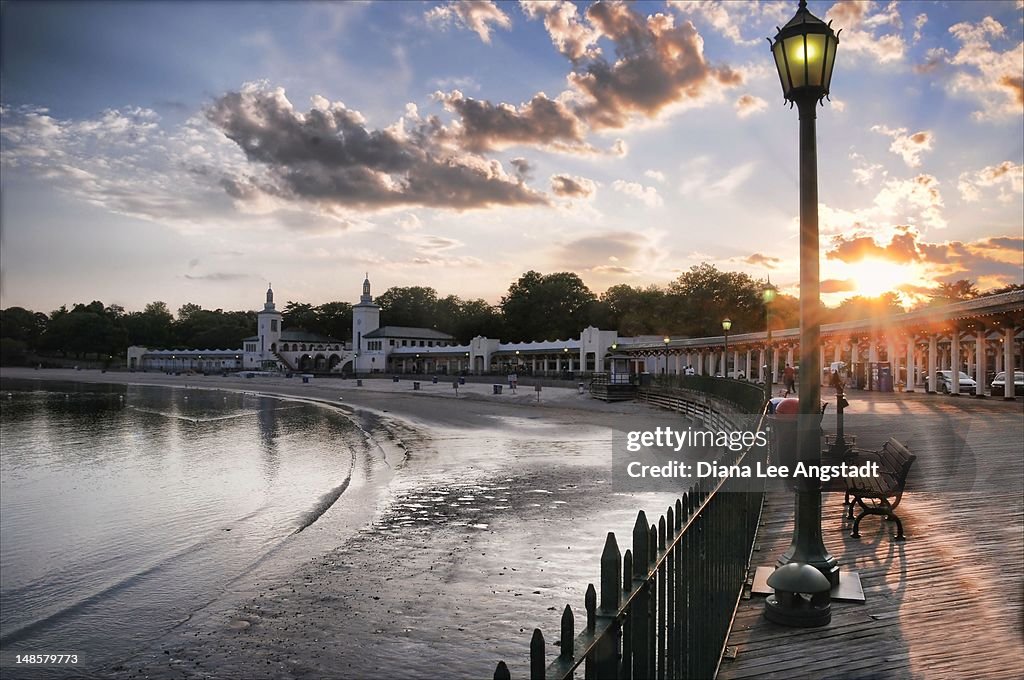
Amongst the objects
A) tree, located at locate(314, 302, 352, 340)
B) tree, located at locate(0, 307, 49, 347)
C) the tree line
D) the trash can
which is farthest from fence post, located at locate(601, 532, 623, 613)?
tree, located at locate(0, 307, 49, 347)

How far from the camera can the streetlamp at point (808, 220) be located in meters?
5.25

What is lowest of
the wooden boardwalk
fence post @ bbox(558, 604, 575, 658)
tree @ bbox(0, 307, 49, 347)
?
the wooden boardwalk

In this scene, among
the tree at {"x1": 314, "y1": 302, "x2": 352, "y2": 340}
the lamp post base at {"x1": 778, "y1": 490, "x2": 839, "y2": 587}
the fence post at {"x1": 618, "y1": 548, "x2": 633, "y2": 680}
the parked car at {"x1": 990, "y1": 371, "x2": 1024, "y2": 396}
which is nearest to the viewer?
the fence post at {"x1": 618, "y1": 548, "x2": 633, "y2": 680}

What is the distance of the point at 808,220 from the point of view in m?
5.43

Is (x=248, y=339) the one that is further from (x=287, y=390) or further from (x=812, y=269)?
(x=812, y=269)

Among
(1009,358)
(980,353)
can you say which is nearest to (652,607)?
(1009,358)

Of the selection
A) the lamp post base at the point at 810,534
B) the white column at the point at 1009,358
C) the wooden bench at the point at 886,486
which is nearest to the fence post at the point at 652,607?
the lamp post base at the point at 810,534

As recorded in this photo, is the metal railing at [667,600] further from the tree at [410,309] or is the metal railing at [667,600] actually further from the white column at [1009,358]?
the tree at [410,309]

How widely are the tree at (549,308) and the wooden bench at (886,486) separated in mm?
93140

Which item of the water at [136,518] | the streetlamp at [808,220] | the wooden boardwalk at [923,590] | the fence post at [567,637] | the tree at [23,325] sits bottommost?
the water at [136,518]

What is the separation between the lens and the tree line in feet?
285

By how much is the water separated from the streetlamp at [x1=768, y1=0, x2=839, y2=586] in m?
8.36

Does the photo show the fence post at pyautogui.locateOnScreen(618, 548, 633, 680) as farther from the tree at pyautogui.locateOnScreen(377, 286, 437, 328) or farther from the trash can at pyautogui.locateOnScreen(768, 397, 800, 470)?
the tree at pyautogui.locateOnScreen(377, 286, 437, 328)

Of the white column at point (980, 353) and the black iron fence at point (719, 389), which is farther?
the white column at point (980, 353)
